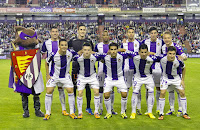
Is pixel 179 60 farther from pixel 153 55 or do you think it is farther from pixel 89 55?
pixel 89 55

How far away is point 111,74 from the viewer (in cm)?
719

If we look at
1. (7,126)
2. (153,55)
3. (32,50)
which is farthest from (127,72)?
(7,126)

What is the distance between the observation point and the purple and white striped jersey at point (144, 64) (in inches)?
283

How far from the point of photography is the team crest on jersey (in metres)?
6.96

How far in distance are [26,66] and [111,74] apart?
2018 millimetres

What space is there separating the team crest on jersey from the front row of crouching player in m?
0.36

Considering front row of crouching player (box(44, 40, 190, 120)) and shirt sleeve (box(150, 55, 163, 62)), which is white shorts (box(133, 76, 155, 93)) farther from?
shirt sleeve (box(150, 55, 163, 62))

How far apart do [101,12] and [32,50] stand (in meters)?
37.7

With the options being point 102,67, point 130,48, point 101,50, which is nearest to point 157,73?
point 130,48

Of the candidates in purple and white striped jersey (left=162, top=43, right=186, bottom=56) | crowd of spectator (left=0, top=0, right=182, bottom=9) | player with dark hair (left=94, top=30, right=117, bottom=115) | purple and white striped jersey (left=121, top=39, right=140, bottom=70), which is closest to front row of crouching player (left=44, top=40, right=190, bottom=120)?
purple and white striped jersey (left=162, top=43, right=186, bottom=56)

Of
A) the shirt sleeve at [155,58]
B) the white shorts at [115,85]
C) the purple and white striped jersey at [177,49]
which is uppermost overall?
the purple and white striped jersey at [177,49]

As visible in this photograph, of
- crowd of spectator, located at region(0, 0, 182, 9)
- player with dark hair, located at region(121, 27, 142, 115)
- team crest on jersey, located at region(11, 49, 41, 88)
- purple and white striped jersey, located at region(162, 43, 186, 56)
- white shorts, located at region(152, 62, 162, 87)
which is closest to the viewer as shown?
team crest on jersey, located at region(11, 49, 41, 88)

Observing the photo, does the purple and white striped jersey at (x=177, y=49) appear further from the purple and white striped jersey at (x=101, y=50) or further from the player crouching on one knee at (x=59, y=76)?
the player crouching on one knee at (x=59, y=76)

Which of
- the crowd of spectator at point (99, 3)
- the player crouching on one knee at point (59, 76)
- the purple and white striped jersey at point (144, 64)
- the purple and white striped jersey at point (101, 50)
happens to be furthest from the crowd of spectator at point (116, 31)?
the player crouching on one knee at point (59, 76)
